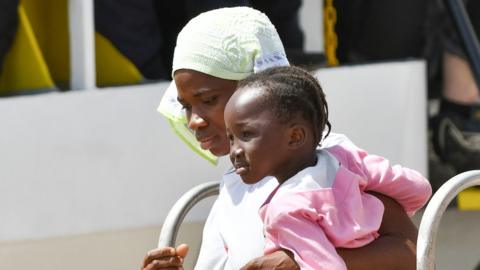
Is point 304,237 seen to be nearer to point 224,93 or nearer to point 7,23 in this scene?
point 224,93

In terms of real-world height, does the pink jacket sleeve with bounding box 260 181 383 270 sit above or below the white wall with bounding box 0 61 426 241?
above

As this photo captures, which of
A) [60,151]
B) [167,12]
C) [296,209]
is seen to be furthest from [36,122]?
[296,209]

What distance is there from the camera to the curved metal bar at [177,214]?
10.2ft

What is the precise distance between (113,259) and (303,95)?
1859 mm

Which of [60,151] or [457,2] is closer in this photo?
[60,151]

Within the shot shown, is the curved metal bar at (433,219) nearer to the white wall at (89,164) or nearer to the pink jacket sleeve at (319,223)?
the pink jacket sleeve at (319,223)

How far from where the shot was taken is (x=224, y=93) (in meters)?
2.92

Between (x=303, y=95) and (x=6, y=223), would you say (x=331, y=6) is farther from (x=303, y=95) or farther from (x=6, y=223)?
(x=303, y=95)

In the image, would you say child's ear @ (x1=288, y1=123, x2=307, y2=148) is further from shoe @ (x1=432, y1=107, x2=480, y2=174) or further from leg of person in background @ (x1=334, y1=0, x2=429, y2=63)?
leg of person in background @ (x1=334, y1=0, x2=429, y2=63)

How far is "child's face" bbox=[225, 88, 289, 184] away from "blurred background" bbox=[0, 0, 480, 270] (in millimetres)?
1512

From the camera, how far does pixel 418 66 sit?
493 centimetres

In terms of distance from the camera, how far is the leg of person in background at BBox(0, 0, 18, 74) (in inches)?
165

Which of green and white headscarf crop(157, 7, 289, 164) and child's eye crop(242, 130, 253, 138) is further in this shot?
green and white headscarf crop(157, 7, 289, 164)

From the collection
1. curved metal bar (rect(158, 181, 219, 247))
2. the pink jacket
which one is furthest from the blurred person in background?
the pink jacket
